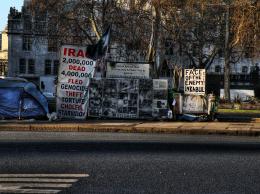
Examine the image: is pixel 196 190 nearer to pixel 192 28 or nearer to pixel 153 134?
pixel 153 134

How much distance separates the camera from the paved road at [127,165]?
8719mm

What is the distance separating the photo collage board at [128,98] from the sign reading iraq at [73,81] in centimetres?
36

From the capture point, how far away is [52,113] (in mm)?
23391

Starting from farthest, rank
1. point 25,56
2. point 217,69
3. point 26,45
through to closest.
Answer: point 217,69, point 25,56, point 26,45

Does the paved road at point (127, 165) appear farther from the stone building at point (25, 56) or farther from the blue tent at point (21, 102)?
the stone building at point (25, 56)

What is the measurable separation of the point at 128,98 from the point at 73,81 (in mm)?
2237

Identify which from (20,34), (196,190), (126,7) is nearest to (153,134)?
(196,190)

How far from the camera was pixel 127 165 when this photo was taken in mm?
10859

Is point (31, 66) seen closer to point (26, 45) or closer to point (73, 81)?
point (26, 45)

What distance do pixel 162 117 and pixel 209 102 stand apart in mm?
1960

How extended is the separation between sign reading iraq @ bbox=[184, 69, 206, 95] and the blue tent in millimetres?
5698

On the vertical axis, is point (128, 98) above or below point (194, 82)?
below

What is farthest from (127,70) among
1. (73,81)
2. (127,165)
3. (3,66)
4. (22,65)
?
(3,66)

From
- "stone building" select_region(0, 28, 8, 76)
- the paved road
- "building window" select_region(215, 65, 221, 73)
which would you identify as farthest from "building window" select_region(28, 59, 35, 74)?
the paved road
